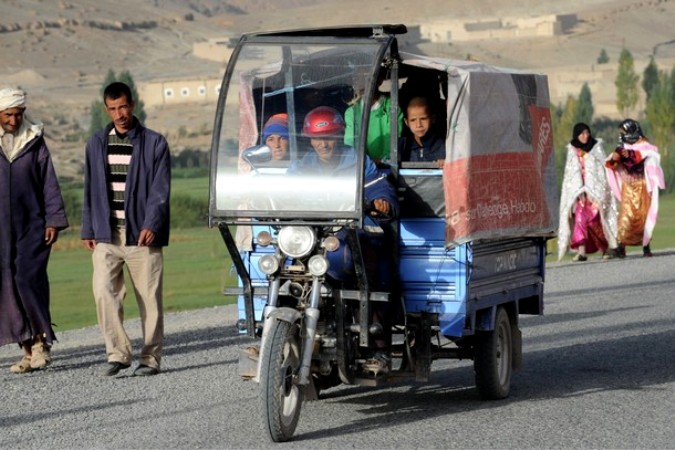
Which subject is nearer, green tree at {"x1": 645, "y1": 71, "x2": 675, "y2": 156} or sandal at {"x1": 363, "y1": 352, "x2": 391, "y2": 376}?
sandal at {"x1": 363, "y1": 352, "x2": 391, "y2": 376}

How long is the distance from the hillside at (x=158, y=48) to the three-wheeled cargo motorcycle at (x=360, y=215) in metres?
95.8

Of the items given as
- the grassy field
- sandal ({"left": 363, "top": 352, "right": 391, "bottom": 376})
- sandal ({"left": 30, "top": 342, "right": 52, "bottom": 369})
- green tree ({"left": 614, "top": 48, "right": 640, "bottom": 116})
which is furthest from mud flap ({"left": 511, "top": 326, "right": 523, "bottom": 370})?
green tree ({"left": 614, "top": 48, "right": 640, "bottom": 116})

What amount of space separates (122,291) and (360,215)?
127 inches

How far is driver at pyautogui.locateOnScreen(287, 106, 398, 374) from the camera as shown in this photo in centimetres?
789

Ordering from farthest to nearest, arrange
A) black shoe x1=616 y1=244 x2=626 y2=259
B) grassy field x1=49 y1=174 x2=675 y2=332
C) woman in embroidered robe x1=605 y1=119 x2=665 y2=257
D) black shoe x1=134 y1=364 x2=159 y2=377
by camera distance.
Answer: grassy field x1=49 y1=174 x2=675 y2=332, woman in embroidered robe x1=605 y1=119 x2=665 y2=257, black shoe x1=616 y1=244 x2=626 y2=259, black shoe x1=134 y1=364 x2=159 y2=377

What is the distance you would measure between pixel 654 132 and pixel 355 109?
63.4 m

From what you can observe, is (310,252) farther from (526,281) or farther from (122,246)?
(122,246)

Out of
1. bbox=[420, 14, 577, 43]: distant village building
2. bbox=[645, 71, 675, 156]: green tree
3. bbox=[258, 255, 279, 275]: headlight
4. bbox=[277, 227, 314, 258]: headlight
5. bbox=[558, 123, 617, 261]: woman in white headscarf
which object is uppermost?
bbox=[420, 14, 577, 43]: distant village building

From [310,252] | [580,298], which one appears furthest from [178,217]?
[310,252]

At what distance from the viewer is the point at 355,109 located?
799 centimetres

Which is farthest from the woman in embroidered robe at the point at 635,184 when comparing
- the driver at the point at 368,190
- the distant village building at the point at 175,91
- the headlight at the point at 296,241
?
the distant village building at the point at 175,91

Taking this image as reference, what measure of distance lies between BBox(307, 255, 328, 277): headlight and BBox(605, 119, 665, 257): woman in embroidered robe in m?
15.1

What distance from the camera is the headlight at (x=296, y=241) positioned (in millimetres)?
7703

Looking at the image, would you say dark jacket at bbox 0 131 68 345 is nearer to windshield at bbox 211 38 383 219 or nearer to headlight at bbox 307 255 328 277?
windshield at bbox 211 38 383 219
